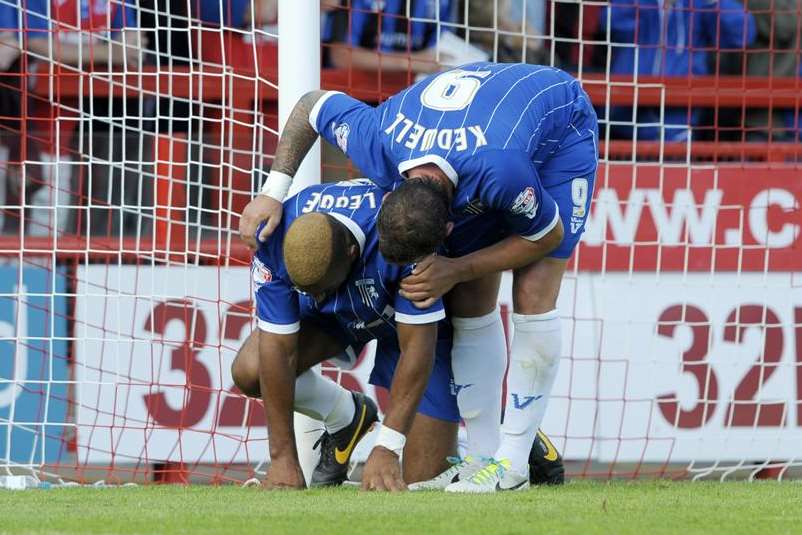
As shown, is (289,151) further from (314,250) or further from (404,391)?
(404,391)

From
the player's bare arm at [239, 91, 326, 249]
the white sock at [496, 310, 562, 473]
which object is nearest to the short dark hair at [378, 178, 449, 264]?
the player's bare arm at [239, 91, 326, 249]

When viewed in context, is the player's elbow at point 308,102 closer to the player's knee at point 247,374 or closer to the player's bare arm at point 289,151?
the player's bare arm at point 289,151

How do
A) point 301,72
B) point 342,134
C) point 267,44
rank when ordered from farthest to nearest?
point 267,44, point 301,72, point 342,134

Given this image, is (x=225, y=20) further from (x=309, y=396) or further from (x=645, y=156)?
(x=309, y=396)

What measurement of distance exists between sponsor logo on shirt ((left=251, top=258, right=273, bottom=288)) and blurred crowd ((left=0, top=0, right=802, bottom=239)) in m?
1.27

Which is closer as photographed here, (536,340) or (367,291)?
(367,291)

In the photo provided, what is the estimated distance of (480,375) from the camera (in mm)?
4848

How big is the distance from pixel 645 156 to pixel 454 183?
128 inches

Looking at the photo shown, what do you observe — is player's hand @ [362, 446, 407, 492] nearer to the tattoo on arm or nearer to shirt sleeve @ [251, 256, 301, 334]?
shirt sleeve @ [251, 256, 301, 334]

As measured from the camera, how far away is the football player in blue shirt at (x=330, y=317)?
13.7 feet

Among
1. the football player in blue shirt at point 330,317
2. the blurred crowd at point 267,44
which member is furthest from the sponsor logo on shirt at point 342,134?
the blurred crowd at point 267,44

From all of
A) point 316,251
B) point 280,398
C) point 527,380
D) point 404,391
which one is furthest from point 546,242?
point 280,398

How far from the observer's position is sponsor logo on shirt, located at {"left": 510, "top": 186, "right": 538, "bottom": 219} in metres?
4.18

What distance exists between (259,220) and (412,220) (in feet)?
2.23
